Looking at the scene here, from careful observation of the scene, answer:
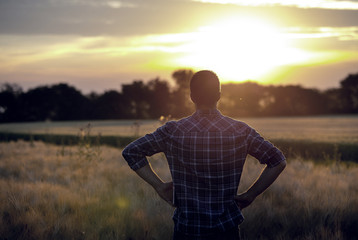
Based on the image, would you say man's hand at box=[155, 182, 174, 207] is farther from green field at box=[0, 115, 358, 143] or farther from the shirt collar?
green field at box=[0, 115, 358, 143]

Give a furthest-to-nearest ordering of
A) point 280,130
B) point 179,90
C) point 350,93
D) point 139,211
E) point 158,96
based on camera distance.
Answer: point 350,93
point 158,96
point 179,90
point 280,130
point 139,211

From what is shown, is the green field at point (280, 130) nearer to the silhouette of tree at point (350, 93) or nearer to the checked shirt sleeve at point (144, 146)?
the checked shirt sleeve at point (144, 146)

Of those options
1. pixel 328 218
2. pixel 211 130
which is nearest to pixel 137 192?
pixel 328 218

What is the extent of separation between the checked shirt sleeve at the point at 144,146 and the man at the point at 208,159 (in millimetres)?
10

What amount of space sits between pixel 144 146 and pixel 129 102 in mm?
50265

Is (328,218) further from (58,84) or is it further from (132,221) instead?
(58,84)

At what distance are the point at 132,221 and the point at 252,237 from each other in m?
1.44

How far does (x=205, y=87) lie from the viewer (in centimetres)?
247

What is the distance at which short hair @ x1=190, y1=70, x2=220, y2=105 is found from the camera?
2439 mm

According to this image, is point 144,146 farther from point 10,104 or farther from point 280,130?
point 10,104

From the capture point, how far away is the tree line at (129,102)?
1997 inches

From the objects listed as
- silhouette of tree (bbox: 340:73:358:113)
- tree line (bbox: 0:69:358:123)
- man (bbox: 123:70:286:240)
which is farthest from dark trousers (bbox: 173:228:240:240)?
silhouette of tree (bbox: 340:73:358:113)

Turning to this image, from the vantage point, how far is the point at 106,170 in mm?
7520

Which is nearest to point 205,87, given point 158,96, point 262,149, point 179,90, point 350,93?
point 262,149
